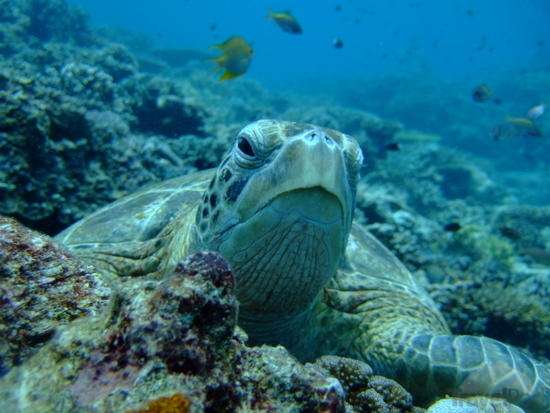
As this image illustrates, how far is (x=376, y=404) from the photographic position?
1656mm

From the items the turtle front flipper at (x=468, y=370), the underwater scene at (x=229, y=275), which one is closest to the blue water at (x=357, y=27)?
the underwater scene at (x=229, y=275)

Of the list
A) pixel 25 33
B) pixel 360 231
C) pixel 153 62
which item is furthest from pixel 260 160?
pixel 153 62

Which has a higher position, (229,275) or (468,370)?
(229,275)

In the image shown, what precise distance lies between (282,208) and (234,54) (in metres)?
5.74

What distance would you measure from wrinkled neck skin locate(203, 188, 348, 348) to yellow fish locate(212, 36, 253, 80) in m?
5.39

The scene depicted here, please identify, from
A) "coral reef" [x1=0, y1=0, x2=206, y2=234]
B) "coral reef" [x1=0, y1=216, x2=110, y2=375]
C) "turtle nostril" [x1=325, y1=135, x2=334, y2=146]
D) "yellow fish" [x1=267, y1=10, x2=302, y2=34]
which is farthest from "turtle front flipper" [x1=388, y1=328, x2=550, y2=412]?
"yellow fish" [x1=267, y1=10, x2=302, y2=34]

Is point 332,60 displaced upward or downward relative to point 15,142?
upward

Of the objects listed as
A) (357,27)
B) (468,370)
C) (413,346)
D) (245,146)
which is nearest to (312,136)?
(245,146)

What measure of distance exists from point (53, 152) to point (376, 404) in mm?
3343

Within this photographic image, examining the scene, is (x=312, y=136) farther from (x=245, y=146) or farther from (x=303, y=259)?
(x=303, y=259)

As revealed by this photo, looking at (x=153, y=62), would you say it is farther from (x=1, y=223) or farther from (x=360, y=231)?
(x=1, y=223)

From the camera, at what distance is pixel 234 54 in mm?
6996

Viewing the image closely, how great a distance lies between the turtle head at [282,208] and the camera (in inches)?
Answer: 70.4

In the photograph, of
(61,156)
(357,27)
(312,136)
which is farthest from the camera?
(357,27)
